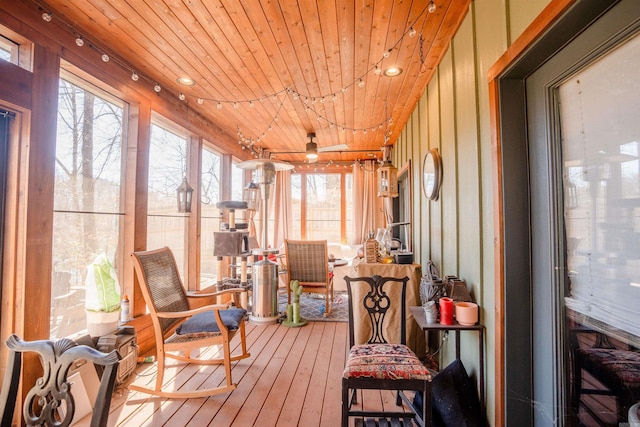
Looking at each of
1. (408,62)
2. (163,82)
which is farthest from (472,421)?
(163,82)

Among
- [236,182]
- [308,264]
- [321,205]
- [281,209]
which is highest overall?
[236,182]

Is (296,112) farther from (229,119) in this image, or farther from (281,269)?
(281,269)

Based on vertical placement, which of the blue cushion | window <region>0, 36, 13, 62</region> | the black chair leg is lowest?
the black chair leg

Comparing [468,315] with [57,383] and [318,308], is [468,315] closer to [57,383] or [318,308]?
[57,383]

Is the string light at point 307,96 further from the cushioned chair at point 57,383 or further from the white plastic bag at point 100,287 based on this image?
the cushioned chair at point 57,383

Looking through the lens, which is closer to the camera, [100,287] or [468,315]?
[468,315]

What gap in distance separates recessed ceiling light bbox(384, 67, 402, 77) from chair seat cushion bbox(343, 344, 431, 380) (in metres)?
2.37

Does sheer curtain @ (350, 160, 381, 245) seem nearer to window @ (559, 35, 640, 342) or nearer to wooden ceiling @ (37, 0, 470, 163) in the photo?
wooden ceiling @ (37, 0, 470, 163)

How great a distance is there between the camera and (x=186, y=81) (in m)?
2.99

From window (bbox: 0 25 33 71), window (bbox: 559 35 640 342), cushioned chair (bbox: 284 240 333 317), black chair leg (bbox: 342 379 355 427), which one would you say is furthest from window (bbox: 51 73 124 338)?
window (bbox: 559 35 640 342)

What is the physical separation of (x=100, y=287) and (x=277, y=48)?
229cm

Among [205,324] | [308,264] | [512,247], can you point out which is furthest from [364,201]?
[512,247]

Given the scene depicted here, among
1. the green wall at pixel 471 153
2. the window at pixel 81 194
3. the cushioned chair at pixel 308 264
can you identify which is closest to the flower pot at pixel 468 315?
the green wall at pixel 471 153

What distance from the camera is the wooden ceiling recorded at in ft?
6.40
